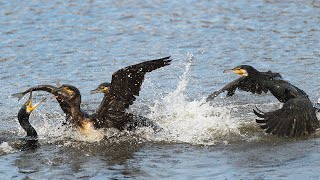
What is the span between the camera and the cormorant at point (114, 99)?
31.5 ft

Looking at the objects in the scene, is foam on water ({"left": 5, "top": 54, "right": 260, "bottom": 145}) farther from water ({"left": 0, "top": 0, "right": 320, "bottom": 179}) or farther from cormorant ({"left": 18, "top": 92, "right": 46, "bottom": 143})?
cormorant ({"left": 18, "top": 92, "right": 46, "bottom": 143})

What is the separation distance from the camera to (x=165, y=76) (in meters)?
13.6

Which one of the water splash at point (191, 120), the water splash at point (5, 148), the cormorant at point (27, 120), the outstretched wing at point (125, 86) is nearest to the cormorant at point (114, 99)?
the outstretched wing at point (125, 86)

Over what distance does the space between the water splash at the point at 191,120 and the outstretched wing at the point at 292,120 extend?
64cm

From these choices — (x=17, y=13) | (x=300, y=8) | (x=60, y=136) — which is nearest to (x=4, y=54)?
(x=17, y=13)

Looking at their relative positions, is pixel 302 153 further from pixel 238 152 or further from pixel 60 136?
pixel 60 136

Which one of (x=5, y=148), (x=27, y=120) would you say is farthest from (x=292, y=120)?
(x=5, y=148)

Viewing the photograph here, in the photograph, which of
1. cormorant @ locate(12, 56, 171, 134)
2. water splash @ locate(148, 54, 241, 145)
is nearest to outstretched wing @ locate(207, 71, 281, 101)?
water splash @ locate(148, 54, 241, 145)

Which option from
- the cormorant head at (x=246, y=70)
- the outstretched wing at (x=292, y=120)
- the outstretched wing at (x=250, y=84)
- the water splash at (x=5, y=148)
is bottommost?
the water splash at (x=5, y=148)

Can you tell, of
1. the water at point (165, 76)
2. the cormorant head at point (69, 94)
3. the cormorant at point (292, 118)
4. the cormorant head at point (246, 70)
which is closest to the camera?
the water at point (165, 76)

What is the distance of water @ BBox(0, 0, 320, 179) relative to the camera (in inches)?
358

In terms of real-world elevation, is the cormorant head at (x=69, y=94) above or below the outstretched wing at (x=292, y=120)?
above

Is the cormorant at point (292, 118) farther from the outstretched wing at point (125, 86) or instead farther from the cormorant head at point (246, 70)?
the outstretched wing at point (125, 86)

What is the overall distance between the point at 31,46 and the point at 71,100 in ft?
19.6
